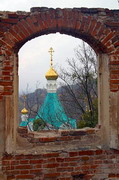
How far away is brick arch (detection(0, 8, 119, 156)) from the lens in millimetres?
3535

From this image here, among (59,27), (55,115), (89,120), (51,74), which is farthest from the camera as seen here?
(51,74)

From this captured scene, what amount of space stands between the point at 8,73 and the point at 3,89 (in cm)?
25

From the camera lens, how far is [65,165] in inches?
144

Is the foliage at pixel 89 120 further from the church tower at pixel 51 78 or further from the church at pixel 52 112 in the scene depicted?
the church tower at pixel 51 78

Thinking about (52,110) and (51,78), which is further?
(51,78)

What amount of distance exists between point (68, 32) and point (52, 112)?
908 centimetres

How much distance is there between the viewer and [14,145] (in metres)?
3.70

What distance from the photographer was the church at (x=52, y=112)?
1148cm

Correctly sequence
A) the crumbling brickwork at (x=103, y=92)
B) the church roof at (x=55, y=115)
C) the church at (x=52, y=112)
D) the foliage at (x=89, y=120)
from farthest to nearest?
1. the church roof at (x=55, y=115)
2. the church at (x=52, y=112)
3. the foliage at (x=89, y=120)
4. the crumbling brickwork at (x=103, y=92)

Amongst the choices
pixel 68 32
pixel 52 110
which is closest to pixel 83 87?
pixel 52 110

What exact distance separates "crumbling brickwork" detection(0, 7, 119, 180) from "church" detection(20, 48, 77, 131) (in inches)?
266

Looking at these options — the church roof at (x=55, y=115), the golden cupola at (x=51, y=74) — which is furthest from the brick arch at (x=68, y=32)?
the golden cupola at (x=51, y=74)

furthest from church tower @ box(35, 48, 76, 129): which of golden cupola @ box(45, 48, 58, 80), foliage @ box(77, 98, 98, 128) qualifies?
foliage @ box(77, 98, 98, 128)

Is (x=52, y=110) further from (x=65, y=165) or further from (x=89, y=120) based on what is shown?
(x=65, y=165)
